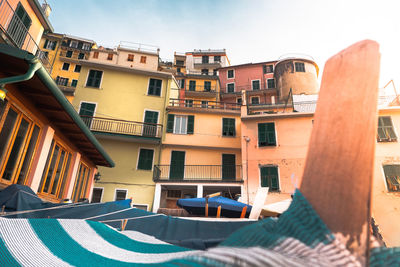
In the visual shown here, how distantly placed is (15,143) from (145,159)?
532 inches

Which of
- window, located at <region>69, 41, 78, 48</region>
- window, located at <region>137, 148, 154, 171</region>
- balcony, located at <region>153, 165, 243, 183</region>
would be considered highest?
window, located at <region>69, 41, 78, 48</region>

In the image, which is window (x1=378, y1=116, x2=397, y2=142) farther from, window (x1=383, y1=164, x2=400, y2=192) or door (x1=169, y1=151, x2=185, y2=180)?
door (x1=169, y1=151, x2=185, y2=180)

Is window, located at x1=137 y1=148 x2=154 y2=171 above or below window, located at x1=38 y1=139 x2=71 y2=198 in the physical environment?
above

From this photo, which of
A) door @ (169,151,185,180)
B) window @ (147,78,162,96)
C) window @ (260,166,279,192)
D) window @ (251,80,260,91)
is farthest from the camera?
window @ (251,80,260,91)

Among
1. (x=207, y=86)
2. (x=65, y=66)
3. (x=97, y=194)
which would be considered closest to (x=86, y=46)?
(x=65, y=66)

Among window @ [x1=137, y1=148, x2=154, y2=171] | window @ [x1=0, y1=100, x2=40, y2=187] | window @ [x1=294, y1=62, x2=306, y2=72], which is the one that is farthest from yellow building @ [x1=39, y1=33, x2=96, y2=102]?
window @ [x1=0, y1=100, x2=40, y2=187]

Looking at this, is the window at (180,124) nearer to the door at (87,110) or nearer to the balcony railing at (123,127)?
the balcony railing at (123,127)

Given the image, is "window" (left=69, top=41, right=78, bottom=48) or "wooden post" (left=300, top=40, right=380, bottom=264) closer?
"wooden post" (left=300, top=40, right=380, bottom=264)

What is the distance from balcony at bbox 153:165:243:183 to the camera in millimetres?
18250

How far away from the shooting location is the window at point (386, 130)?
15586 mm

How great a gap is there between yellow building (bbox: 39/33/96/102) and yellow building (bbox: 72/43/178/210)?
20273 mm

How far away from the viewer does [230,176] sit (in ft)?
60.4

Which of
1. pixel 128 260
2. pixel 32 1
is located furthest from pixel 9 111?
pixel 32 1

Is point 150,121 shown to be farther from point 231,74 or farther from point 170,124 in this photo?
point 231,74
